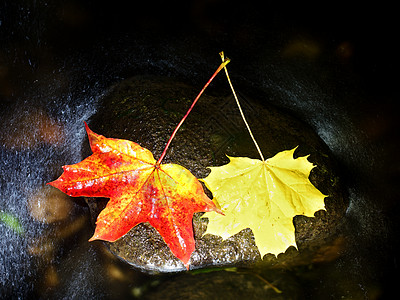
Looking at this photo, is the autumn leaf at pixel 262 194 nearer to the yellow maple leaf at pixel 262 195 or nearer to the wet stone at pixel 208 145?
the yellow maple leaf at pixel 262 195

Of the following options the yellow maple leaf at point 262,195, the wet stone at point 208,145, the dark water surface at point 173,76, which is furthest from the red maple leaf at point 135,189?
the dark water surface at point 173,76

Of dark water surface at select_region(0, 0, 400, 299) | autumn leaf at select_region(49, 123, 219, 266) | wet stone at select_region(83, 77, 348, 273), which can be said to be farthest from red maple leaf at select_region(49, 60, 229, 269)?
dark water surface at select_region(0, 0, 400, 299)

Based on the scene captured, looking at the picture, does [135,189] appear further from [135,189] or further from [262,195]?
[262,195]

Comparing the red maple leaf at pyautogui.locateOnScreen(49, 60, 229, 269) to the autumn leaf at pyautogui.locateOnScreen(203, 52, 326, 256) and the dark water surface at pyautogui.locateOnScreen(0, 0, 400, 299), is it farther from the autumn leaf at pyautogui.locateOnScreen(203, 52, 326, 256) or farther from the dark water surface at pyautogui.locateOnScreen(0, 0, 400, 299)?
the dark water surface at pyautogui.locateOnScreen(0, 0, 400, 299)

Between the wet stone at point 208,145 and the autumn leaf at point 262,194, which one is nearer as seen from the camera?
the autumn leaf at point 262,194

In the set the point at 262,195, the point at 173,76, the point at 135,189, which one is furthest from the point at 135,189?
the point at 173,76

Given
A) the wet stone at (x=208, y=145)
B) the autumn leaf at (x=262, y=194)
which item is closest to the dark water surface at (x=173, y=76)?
the wet stone at (x=208, y=145)
